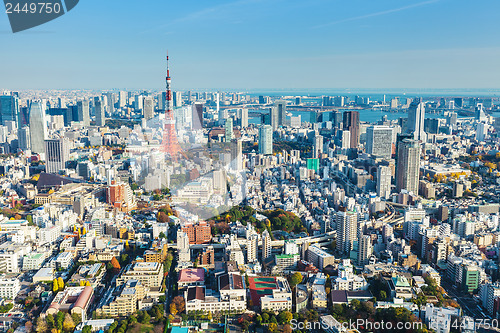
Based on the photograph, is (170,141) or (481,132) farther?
(481,132)

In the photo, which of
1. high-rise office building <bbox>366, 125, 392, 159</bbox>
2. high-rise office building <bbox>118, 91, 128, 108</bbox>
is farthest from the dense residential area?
high-rise office building <bbox>118, 91, 128, 108</bbox>

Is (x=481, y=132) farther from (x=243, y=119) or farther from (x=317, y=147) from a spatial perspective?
(x=243, y=119)

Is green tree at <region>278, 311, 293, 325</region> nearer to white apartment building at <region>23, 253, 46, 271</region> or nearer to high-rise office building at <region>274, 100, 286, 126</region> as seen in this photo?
white apartment building at <region>23, 253, 46, 271</region>

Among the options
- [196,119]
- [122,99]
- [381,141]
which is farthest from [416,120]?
[122,99]

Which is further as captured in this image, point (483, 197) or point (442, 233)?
point (483, 197)

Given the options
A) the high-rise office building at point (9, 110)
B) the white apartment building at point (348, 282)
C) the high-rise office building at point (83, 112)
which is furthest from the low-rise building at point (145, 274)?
the high-rise office building at point (83, 112)

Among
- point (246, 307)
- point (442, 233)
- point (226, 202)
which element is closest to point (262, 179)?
point (226, 202)

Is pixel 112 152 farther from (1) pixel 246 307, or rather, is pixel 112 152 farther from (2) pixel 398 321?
(2) pixel 398 321
